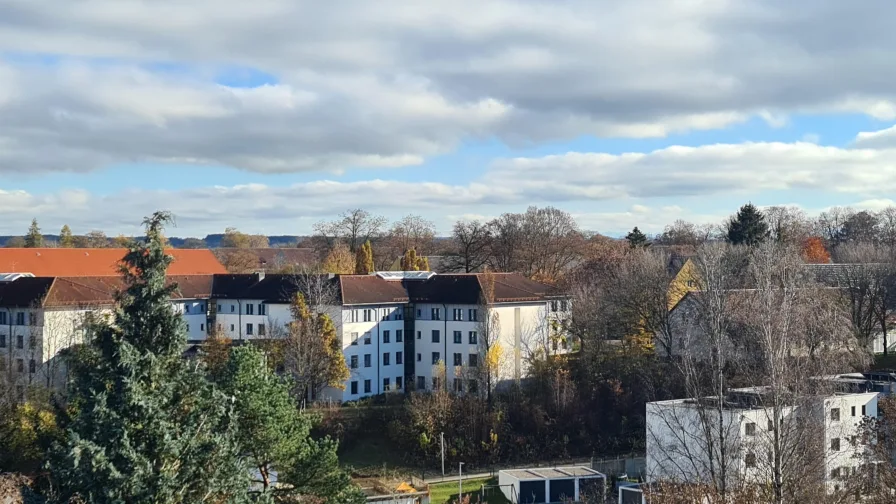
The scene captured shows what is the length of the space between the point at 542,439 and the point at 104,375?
3612cm

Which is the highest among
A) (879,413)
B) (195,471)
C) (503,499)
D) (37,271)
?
(37,271)

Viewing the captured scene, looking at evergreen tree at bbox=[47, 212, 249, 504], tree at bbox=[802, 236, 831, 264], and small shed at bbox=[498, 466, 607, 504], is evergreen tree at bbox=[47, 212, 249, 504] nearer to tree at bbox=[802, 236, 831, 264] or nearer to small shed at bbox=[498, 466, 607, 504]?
small shed at bbox=[498, 466, 607, 504]

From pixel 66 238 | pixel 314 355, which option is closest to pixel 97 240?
pixel 66 238

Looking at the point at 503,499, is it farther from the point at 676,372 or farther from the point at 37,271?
the point at 37,271

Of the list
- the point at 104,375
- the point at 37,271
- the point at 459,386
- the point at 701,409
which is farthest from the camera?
the point at 37,271

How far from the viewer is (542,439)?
46625mm

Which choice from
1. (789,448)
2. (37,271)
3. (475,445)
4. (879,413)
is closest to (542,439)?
(475,445)

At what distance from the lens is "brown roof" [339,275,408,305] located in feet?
174

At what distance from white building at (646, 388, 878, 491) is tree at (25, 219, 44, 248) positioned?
83.6m

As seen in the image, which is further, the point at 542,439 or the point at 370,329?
the point at 370,329

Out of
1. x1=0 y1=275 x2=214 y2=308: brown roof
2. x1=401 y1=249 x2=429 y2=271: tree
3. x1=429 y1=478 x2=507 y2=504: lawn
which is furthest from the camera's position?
x1=401 y1=249 x2=429 y2=271: tree

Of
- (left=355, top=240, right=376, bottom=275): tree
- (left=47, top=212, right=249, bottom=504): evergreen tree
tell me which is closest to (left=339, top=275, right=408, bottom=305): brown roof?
(left=355, top=240, right=376, bottom=275): tree

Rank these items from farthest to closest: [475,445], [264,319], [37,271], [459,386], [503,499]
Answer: [37,271] → [264,319] → [459,386] → [475,445] → [503,499]

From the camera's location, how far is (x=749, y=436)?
34625 millimetres
